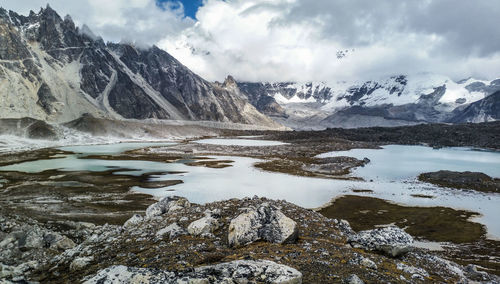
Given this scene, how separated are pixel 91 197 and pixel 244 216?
34.5 m

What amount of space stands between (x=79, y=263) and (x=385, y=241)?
12.5 meters

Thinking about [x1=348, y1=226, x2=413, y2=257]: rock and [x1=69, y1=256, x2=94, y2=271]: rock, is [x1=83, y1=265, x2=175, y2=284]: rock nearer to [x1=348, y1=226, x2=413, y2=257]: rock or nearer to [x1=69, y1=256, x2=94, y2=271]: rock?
[x1=69, y1=256, x2=94, y2=271]: rock

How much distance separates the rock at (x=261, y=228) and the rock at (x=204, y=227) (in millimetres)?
1551

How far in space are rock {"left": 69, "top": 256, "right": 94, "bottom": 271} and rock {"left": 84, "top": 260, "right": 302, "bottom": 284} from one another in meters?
4.95

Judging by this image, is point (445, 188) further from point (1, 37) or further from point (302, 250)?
point (1, 37)

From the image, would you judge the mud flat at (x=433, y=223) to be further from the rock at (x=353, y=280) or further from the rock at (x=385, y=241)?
the rock at (x=353, y=280)

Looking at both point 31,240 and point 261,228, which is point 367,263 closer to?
point 261,228

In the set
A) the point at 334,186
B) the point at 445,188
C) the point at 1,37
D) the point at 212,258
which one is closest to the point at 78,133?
the point at 1,37

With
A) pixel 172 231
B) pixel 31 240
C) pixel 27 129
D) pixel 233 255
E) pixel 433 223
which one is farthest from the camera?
pixel 27 129

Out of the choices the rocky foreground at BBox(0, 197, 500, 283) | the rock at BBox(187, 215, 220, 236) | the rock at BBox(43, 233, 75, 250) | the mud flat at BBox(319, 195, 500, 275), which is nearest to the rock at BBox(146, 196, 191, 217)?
the rocky foreground at BBox(0, 197, 500, 283)

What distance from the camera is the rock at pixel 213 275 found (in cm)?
765

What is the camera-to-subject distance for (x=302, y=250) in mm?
11695

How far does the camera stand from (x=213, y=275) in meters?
7.89

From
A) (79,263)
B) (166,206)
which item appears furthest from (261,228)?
(166,206)
